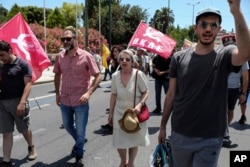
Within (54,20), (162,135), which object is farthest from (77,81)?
(54,20)

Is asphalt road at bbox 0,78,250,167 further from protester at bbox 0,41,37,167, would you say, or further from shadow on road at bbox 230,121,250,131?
protester at bbox 0,41,37,167

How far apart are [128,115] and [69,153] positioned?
172cm

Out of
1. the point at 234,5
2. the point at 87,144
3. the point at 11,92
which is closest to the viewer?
the point at 234,5

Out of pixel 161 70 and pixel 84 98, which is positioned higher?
pixel 161 70

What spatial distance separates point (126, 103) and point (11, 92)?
1.57 m

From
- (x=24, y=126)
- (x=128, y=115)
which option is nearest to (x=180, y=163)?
(x=128, y=115)

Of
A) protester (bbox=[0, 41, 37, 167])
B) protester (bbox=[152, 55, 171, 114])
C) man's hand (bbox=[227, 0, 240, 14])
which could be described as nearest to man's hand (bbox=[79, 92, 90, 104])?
protester (bbox=[0, 41, 37, 167])

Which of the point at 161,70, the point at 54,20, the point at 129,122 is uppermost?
the point at 54,20

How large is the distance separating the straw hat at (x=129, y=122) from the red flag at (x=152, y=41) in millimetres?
3604

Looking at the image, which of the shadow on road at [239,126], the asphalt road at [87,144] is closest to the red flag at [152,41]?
the asphalt road at [87,144]

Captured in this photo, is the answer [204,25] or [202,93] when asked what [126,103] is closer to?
[202,93]

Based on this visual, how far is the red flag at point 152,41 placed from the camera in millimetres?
7664

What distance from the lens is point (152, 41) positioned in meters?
7.74

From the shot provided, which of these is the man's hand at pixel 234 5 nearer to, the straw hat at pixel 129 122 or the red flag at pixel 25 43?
the straw hat at pixel 129 122
